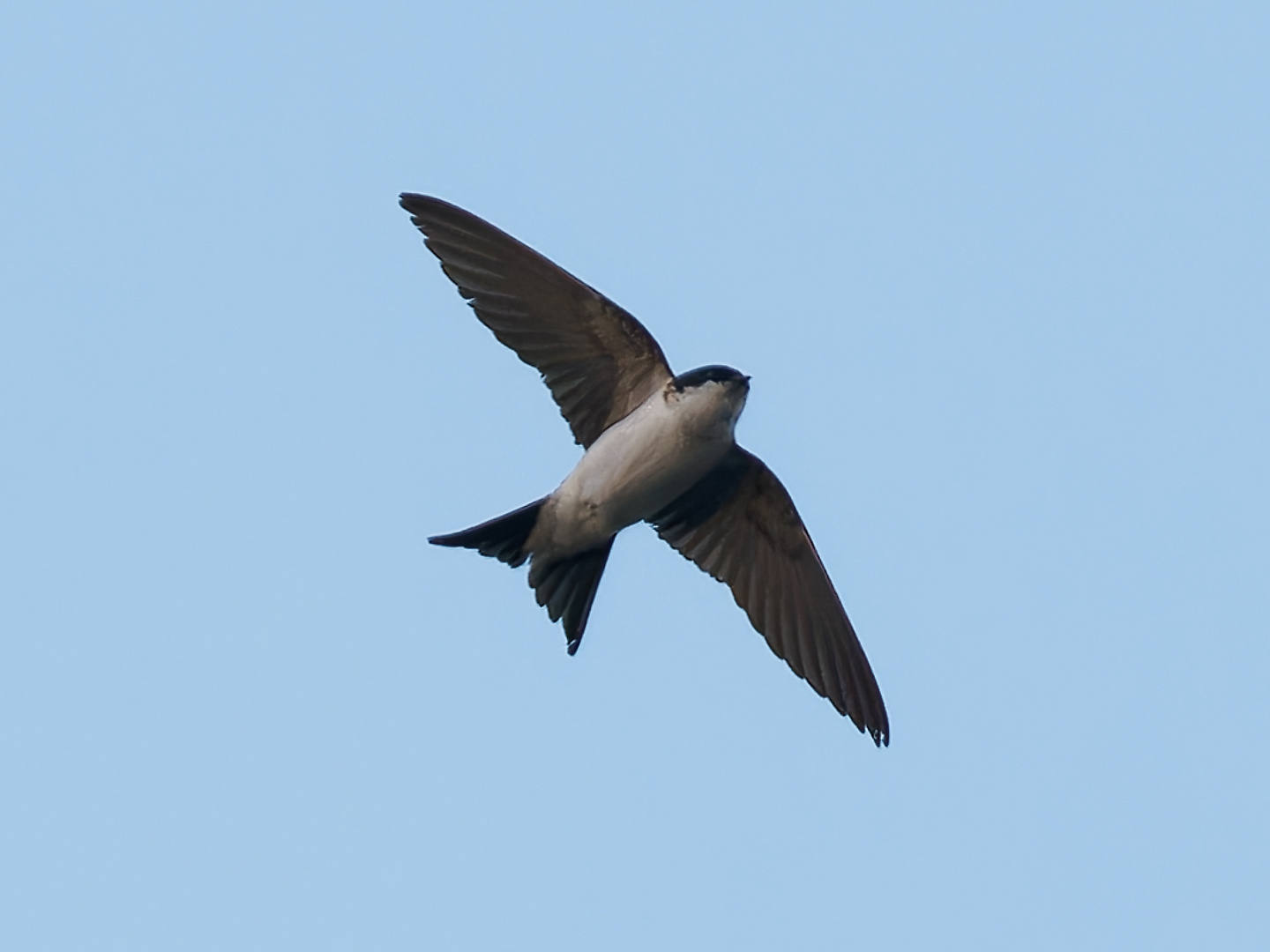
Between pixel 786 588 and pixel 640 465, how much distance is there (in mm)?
1183

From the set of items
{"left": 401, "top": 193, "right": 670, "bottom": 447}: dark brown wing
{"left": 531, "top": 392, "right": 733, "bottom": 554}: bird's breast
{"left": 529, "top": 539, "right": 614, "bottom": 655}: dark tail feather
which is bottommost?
{"left": 529, "top": 539, "right": 614, "bottom": 655}: dark tail feather

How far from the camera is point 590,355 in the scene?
9625mm

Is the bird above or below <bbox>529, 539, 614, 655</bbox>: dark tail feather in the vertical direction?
above

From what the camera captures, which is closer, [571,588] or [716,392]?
[716,392]

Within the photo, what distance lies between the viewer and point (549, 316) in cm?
957

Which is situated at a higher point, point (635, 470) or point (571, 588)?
point (635, 470)

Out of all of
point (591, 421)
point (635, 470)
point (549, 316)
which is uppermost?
point (549, 316)

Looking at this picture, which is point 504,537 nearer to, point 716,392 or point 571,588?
point 571,588

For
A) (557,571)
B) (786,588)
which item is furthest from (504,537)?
(786,588)

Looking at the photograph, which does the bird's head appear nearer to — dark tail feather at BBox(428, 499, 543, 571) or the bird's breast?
the bird's breast

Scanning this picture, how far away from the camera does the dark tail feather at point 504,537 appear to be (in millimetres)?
9445

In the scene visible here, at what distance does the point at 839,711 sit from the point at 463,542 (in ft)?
5.94

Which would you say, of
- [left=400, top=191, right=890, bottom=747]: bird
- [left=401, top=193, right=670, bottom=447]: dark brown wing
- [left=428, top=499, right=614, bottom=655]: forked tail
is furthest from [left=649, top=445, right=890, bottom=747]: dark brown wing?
[left=401, top=193, right=670, bottom=447]: dark brown wing

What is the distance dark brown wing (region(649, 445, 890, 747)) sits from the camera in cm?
1009
